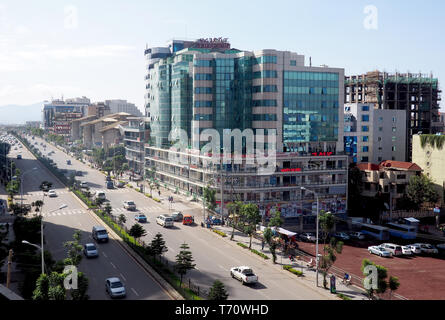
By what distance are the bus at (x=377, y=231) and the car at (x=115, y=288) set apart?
5158 centimetres

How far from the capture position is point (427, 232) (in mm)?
82062

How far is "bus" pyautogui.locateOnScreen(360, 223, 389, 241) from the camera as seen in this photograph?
3005 inches

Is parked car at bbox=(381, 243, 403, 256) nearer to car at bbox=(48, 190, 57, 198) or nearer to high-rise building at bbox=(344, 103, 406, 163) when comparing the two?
high-rise building at bbox=(344, 103, 406, 163)

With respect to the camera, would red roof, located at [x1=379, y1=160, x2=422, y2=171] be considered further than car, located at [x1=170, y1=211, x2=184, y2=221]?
Yes

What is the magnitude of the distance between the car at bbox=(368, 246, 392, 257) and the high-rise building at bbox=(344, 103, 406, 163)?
1923 inches

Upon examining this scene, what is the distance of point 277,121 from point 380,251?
3362cm

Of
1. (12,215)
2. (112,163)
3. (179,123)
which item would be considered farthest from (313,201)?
(112,163)

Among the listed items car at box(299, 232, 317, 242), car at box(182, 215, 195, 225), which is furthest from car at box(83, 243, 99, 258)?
car at box(299, 232, 317, 242)

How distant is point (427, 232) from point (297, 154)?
2806 centimetres

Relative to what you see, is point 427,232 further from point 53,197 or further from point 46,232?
point 53,197

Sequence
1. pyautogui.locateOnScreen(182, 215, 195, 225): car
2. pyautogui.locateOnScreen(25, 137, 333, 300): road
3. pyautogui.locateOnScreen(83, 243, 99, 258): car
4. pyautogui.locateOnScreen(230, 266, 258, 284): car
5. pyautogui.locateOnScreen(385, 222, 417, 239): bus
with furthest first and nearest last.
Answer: pyautogui.locateOnScreen(385, 222, 417, 239): bus
pyautogui.locateOnScreen(182, 215, 195, 225): car
pyautogui.locateOnScreen(83, 243, 99, 258): car
pyautogui.locateOnScreen(230, 266, 258, 284): car
pyautogui.locateOnScreen(25, 137, 333, 300): road

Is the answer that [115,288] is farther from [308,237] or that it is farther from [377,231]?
[377,231]

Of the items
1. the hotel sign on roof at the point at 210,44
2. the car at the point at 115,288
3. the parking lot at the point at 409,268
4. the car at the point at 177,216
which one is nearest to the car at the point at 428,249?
the parking lot at the point at 409,268

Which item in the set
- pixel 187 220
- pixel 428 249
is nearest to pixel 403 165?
pixel 428 249
